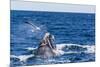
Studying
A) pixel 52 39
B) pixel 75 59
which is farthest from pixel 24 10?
pixel 75 59

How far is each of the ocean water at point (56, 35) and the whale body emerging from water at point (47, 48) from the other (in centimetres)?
4

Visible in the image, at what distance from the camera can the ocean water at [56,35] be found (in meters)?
1.83

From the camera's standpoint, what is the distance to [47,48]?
1.92m

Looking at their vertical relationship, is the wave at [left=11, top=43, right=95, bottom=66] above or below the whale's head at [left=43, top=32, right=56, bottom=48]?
below

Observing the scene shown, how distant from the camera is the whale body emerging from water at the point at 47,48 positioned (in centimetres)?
190

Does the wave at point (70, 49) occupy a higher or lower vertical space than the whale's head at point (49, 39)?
lower

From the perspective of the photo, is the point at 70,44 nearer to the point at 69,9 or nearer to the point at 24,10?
the point at 69,9

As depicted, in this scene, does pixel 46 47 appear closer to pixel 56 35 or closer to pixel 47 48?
pixel 47 48

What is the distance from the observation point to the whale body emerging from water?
1.90 meters

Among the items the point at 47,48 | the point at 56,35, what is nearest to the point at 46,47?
the point at 47,48

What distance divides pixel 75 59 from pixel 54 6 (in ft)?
1.77

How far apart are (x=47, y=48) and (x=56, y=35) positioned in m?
0.15

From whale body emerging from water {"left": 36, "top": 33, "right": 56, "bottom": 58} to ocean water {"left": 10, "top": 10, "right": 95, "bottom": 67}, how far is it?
36 mm

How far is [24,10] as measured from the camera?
6.07 feet
